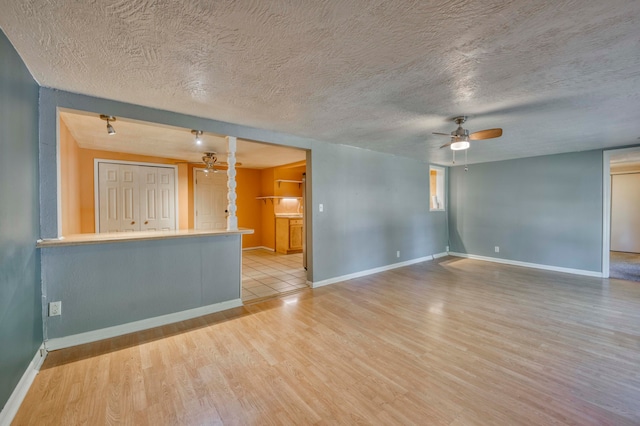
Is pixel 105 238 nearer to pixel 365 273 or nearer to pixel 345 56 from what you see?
pixel 345 56

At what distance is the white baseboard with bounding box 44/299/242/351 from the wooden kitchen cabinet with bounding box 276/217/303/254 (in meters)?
3.51

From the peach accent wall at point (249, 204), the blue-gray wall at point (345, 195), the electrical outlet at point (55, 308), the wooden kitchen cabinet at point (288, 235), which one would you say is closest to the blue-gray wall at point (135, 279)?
the electrical outlet at point (55, 308)

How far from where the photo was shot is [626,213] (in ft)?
23.2

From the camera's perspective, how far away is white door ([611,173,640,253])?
696 cm

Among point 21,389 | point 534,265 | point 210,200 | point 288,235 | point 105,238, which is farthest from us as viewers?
point 288,235

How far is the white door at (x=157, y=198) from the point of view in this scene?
5.45 meters

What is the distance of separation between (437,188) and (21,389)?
24.9 feet

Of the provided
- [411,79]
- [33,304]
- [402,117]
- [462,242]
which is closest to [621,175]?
[462,242]

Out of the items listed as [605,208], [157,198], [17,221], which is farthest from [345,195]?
[605,208]

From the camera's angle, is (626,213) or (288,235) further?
(626,213)

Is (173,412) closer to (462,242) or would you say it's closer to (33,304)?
(33,304)

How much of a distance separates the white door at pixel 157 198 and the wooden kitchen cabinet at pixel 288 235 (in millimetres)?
2570

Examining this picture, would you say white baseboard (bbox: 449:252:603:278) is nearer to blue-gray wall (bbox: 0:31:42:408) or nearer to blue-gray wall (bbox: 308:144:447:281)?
blue-gray wall (bbox: 308:144:447:281)

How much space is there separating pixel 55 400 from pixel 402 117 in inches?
154
